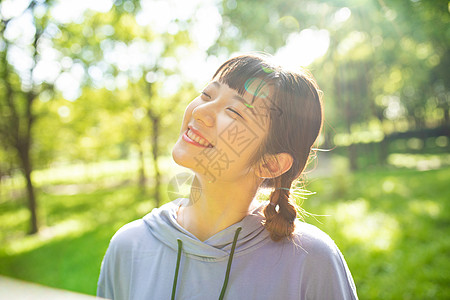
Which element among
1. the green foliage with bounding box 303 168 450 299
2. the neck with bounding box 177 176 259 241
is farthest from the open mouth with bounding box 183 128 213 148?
the green foliage with bounding box 303 168 450 299

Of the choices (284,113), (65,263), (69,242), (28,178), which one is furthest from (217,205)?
(28,178)

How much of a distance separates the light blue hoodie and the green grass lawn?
725 millimetres

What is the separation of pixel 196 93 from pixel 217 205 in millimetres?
4925

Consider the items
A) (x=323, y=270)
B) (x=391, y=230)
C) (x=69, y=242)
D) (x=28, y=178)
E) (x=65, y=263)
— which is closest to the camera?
(x=323, y=270)

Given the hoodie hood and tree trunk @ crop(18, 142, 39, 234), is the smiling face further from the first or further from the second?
tree trunk @ crop(18, 142, 39, 234)

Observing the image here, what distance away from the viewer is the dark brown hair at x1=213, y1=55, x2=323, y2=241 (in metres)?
0.85

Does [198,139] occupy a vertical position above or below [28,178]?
above

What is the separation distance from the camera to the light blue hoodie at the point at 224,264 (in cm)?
80

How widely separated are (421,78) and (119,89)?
258 inches

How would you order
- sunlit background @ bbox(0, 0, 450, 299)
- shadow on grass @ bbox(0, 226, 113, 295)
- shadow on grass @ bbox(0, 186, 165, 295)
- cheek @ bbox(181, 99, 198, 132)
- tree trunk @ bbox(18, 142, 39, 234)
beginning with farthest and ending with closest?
tree trunk @ bbox(18, 142, 39, 234), shadow on grass @ bbox(0, 186, 165, 295), shadow on grass @ bbox(0, 226, 113, 295), sunlit background @ bbox(0, 0, 450, 299), cheek @ bbox(181, 99, 198, 132)

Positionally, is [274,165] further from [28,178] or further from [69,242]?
[28,178]

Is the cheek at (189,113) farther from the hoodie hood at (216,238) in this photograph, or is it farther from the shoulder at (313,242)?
the shoulder at (313,242)

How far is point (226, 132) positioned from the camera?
0.83 meters

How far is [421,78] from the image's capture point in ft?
22.7
